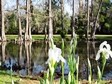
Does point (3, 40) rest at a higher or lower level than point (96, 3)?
lower

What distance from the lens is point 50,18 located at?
37.2 meters

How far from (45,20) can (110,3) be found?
2055cm

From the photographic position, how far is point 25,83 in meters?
9.20

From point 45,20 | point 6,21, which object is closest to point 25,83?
point 45,20

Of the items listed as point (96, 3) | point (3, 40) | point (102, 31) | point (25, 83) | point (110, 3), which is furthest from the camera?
point (110, 3)

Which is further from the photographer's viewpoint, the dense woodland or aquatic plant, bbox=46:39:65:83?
the dense woodland

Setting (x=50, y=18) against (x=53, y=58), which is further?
(x=50, y=18)

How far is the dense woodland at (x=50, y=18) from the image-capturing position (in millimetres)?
37094

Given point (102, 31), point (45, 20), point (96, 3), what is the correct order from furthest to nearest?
point (102, 31) → point (96, 3) → point (45, 20)

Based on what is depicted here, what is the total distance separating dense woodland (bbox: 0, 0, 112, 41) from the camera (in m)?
37.1

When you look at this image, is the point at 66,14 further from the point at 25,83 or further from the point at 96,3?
the point at 25,83

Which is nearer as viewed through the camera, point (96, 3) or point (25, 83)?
point (25, 83)

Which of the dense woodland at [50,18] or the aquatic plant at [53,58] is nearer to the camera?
the aquatic plant at [53,58]

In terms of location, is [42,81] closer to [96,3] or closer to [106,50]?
[106,50]
